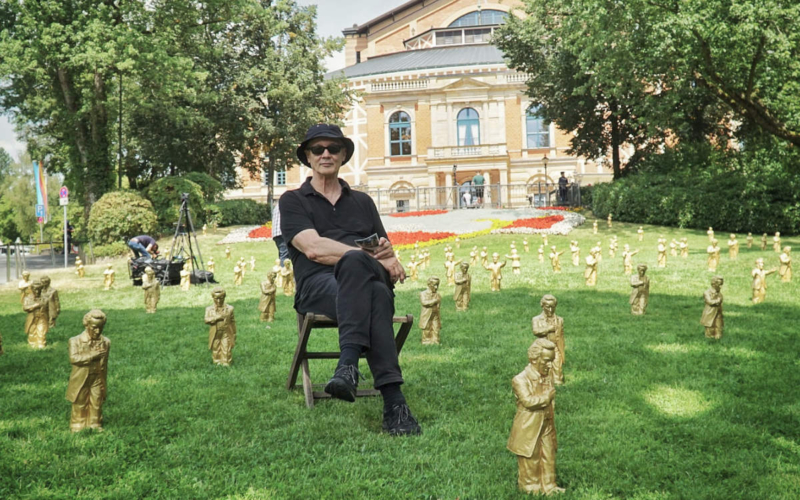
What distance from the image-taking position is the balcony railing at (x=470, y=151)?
41.8 meters

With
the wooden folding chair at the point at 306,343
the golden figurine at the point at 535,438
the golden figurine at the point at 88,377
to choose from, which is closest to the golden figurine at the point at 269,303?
the wooden folding chair at the point at 306,343

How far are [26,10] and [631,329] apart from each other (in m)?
21.9

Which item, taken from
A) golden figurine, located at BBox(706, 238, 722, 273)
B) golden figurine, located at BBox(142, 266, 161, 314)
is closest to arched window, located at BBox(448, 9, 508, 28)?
golden figurine, located at BBox(706, 238, 722, 273)

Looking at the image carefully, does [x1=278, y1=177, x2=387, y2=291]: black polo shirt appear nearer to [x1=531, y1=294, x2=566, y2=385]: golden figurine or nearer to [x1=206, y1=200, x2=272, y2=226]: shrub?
[x1=531, y1=294, x2=566, y2=385]: golden figurine

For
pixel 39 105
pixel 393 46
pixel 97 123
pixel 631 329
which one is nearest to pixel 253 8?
pixel 97 123

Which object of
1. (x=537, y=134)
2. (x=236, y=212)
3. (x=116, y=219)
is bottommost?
(x=116, y=219)

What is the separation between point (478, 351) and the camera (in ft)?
20.7

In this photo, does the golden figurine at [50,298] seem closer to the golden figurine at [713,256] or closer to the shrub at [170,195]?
the golden figurine at [713,256]

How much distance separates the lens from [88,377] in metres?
4.10

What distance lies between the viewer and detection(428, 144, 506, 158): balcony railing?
137 ft

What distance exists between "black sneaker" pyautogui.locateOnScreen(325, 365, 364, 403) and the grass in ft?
1.10

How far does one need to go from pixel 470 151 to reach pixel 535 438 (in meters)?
39.9

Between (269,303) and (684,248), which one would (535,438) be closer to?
(269,303)

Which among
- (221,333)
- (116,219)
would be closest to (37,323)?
(221,333)
